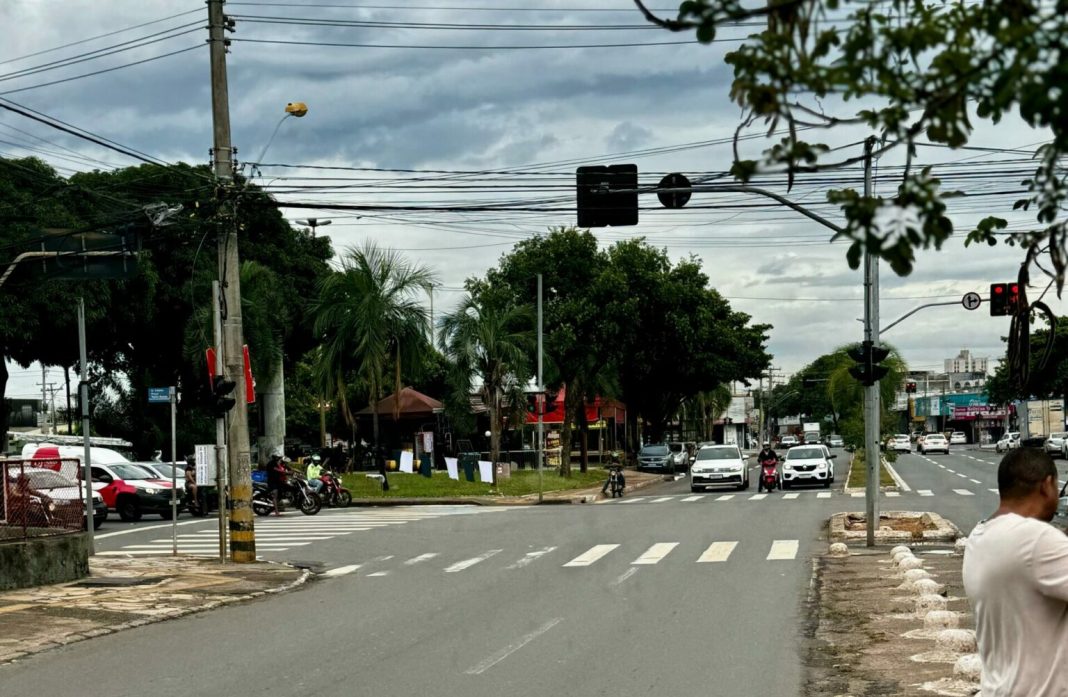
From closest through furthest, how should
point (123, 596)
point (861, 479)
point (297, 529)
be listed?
point (123, 596) < point (297, 529) < point (861, 479)

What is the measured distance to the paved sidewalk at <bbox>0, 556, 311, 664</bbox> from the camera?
14.2m

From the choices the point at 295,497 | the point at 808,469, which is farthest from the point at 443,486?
the point at 808,469

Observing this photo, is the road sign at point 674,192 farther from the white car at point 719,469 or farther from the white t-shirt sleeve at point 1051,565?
the white car at point 719,469

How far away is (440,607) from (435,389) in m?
69.1

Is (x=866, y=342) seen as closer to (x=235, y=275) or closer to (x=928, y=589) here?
(x=928, y=589)

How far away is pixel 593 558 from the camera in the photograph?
21094 mm

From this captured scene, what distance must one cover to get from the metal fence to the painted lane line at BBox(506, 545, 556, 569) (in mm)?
6412

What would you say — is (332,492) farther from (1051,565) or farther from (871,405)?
(1051,565)

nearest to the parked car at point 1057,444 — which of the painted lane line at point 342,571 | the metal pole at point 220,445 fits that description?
the painted lane line at point 342,571

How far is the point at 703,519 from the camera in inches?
1159

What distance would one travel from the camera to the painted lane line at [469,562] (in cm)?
2000

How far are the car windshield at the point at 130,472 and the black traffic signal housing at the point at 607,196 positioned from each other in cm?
2051

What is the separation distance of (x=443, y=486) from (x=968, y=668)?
35.9 meters

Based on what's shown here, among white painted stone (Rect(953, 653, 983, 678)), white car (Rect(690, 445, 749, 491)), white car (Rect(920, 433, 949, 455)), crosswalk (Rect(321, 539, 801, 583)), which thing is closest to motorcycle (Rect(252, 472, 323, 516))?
crosswalk (Rect(321, 539, 801, 583))
